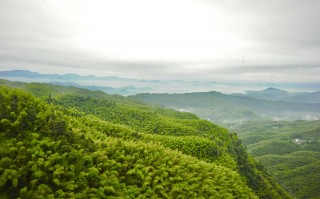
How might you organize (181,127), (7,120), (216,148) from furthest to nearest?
(181,127) < (216,148) < (7,120)

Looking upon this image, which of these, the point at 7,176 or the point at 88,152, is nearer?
the point at 7,176

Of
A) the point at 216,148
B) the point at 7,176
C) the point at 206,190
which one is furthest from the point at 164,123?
the point at 7,176

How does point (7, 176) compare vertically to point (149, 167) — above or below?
above

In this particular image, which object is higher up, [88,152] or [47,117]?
[47,117]

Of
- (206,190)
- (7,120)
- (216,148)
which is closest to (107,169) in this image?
(7,120)

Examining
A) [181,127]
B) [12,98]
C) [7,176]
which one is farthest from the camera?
[181,127]

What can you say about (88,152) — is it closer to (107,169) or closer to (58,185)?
(107,169)

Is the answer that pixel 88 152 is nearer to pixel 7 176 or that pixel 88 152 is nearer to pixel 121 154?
pixel 121 154

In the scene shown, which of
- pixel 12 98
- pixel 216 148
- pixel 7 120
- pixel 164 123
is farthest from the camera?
pixel 164 123

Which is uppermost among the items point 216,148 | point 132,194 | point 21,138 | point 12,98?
A: point 12,98
